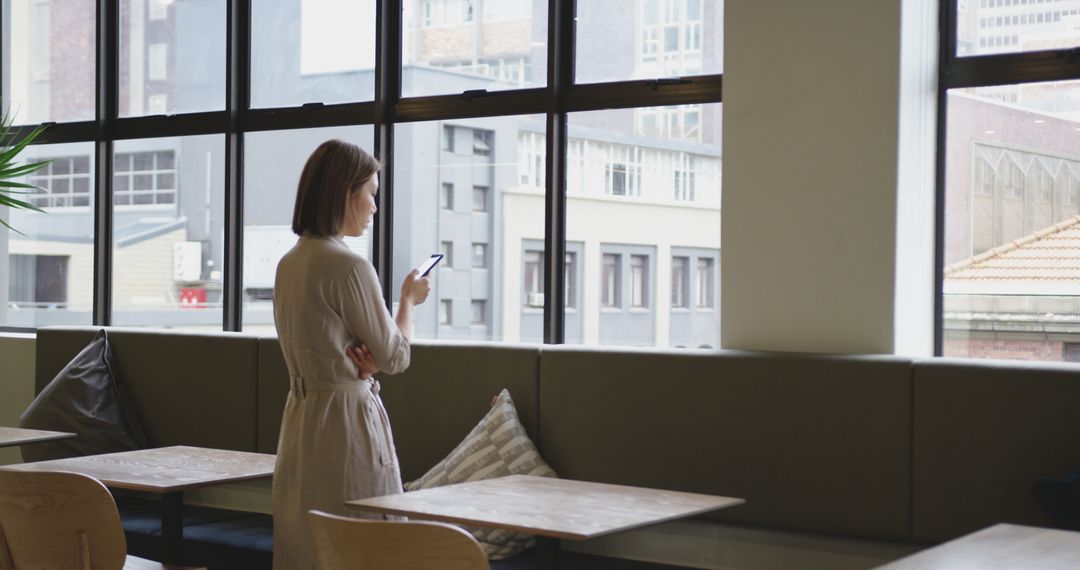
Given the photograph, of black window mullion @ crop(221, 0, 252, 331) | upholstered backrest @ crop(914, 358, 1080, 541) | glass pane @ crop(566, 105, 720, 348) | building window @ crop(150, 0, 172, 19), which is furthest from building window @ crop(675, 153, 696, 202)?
building window @ crop(150, 0, 172, 19)

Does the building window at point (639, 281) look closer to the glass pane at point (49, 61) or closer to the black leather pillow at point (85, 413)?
the black leather pillow at point (85, 413)

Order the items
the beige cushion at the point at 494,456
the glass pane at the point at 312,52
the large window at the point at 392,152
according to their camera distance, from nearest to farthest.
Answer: the beige cushion at the point at 494,456, the large window at the point at 392,152, the glass pane at the point at 312,52

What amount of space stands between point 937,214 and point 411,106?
2054 millimetres

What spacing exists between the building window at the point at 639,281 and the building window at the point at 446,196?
0.80m

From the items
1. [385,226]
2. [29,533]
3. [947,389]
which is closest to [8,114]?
[385,226]

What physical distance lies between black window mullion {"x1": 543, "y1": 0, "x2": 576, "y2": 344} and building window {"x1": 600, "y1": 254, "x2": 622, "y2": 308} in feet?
0.54

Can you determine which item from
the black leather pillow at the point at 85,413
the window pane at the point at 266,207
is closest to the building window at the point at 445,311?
the window pane at the point at 266,207

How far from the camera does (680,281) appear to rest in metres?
4.11

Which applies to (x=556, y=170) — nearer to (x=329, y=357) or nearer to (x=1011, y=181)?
(x=1011, y=181)

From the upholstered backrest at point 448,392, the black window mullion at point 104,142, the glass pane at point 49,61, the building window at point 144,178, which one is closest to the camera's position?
the upholstered backrest at point 448,392

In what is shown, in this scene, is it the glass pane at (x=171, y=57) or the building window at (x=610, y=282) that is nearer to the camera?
the building window at (x=610, y=282)

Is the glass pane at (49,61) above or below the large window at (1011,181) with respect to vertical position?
above

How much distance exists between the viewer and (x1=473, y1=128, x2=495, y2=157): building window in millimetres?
4512

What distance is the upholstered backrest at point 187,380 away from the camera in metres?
4.61
